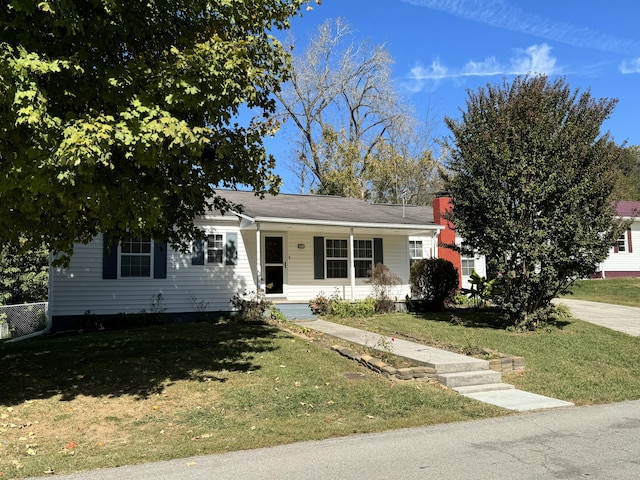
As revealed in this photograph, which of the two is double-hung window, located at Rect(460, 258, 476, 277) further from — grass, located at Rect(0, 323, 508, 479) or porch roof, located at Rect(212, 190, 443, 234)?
grass, located at Rect(0, 323, 508, 479)

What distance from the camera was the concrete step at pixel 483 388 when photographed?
7461 millimetres

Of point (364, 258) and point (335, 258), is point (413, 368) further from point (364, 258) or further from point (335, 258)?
point (364, 258)

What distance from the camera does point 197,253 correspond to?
Result: 1480cm

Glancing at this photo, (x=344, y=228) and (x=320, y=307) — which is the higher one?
(x=344, y=228)

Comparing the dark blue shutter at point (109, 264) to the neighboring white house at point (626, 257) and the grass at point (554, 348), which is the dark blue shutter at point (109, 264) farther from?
the neighboring white house at point (626, 257)

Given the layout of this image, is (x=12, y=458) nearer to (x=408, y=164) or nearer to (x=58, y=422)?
(x=58, y=422)

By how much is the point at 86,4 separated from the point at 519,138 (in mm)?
9438

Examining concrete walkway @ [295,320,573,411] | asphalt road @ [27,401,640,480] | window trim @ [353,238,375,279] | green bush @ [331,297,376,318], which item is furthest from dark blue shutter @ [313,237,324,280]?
asphalt road @ [27,401,640,480]

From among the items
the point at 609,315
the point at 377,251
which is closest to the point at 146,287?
the point at 377,251

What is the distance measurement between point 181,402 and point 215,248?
8875 millimetres

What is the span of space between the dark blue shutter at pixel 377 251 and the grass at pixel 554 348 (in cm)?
344

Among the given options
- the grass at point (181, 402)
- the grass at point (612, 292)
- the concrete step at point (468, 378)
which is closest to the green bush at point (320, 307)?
the grass at point (181, 402)

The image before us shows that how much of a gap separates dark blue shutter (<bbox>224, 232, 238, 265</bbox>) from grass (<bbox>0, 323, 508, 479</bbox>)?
525cm

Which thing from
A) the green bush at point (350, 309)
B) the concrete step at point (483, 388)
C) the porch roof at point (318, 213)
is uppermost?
the porch roof at point (318, 213)
